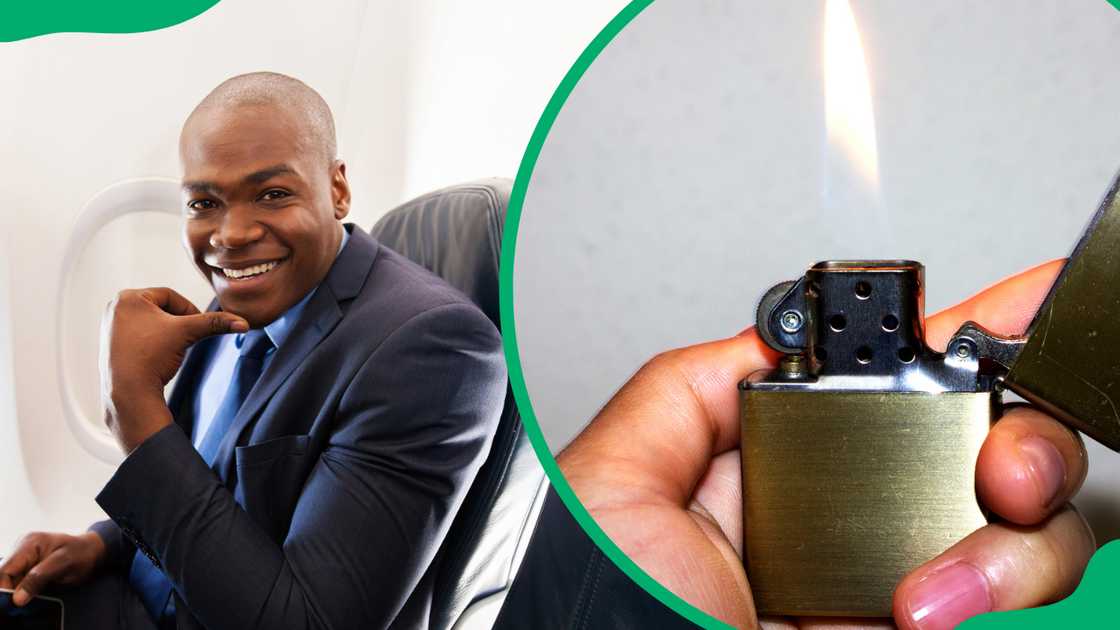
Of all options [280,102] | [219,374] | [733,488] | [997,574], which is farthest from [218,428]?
[997,574]

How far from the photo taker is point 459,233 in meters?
0.79

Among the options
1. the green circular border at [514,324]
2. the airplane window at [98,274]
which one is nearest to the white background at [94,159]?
the airplane window at [98,274]

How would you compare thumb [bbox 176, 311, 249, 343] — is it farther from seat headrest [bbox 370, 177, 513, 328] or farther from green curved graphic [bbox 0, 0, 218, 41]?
green curved graphic [bbox 0, 0, 218, 41]

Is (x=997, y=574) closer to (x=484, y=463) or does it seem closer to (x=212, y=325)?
(x=484, y=463)

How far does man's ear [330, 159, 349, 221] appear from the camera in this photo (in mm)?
747

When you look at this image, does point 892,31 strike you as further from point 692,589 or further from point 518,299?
point 692,589

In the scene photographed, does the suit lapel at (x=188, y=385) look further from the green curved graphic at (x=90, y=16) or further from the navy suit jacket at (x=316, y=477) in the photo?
the green curved graphic at (x=90, y=16)

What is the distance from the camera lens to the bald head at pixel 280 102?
736mm

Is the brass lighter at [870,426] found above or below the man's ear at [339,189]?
below

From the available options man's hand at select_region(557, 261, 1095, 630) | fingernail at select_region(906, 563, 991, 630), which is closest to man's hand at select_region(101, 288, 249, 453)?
man's hand at select_region(557, 261, 1095, 630)

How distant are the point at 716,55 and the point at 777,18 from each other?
7 centimetres

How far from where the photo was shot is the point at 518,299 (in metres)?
0.88

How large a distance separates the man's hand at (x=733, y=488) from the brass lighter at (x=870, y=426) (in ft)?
0.07

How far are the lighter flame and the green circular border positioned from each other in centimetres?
19
